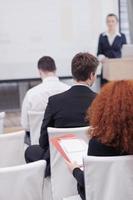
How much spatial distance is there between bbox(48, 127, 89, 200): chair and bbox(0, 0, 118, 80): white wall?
3.97 m

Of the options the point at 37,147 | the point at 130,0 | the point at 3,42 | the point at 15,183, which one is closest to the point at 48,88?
the point at 37,147

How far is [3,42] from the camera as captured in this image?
592 cm

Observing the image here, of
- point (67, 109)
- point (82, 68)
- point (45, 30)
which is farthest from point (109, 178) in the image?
point (45, 30)

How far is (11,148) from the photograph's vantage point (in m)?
2.17

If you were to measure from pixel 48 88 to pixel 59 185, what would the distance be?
3.96 feet

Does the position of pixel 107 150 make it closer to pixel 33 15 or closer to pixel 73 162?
pixel 73 162

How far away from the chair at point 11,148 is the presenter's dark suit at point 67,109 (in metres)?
0.29

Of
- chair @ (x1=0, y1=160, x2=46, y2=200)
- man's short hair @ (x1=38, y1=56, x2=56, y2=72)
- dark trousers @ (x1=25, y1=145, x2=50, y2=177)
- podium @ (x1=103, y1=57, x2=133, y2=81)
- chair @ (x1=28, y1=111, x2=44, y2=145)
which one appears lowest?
dark trousers @ (x1=25, y1=145, x2=50, y2=177)

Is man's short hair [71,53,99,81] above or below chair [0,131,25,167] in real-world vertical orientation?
above

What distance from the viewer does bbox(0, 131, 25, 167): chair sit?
2.13 m

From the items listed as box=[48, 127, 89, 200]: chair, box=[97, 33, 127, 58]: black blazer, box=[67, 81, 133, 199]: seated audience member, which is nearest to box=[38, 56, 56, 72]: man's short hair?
box=[48, 127, 89, 200]: chair

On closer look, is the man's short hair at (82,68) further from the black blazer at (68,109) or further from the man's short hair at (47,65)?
the man's short hair at (47,65)

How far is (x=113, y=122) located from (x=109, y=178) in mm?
231

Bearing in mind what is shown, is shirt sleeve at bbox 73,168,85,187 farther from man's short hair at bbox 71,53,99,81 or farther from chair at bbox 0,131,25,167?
man's short hair at bbox 71,53,99,81
